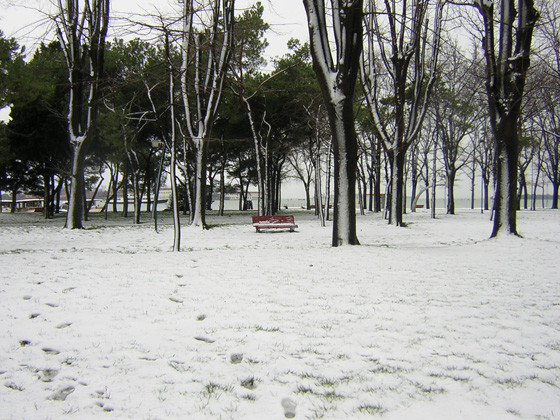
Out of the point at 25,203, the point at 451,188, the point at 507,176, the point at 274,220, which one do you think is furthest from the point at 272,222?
the point at 25,203

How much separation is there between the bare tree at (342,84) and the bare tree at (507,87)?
4638 millimetres

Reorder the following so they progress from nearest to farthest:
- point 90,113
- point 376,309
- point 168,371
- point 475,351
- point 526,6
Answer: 1. point 168,371
2. point 475,351
3. point 376,309
4. point 526,6
5. point 90,113

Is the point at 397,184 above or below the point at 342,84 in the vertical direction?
below

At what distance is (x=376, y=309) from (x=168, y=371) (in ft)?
7.19

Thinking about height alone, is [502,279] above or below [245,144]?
below

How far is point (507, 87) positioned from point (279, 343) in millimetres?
10390

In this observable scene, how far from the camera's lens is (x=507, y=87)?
401 inches

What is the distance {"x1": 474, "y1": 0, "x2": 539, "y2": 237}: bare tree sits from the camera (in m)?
9.81

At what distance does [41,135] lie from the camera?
80.2 ft

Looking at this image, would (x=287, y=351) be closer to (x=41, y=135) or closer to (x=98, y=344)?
(x=98, y=344)

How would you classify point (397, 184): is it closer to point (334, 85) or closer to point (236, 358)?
point (334, 85)

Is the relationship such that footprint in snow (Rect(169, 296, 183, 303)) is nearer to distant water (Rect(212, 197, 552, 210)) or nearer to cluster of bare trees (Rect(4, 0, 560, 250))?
cluster of bare trees (Rect(4, 0, 560, 250))

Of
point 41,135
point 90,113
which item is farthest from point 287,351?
point 41,135

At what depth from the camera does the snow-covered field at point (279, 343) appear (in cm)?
223
